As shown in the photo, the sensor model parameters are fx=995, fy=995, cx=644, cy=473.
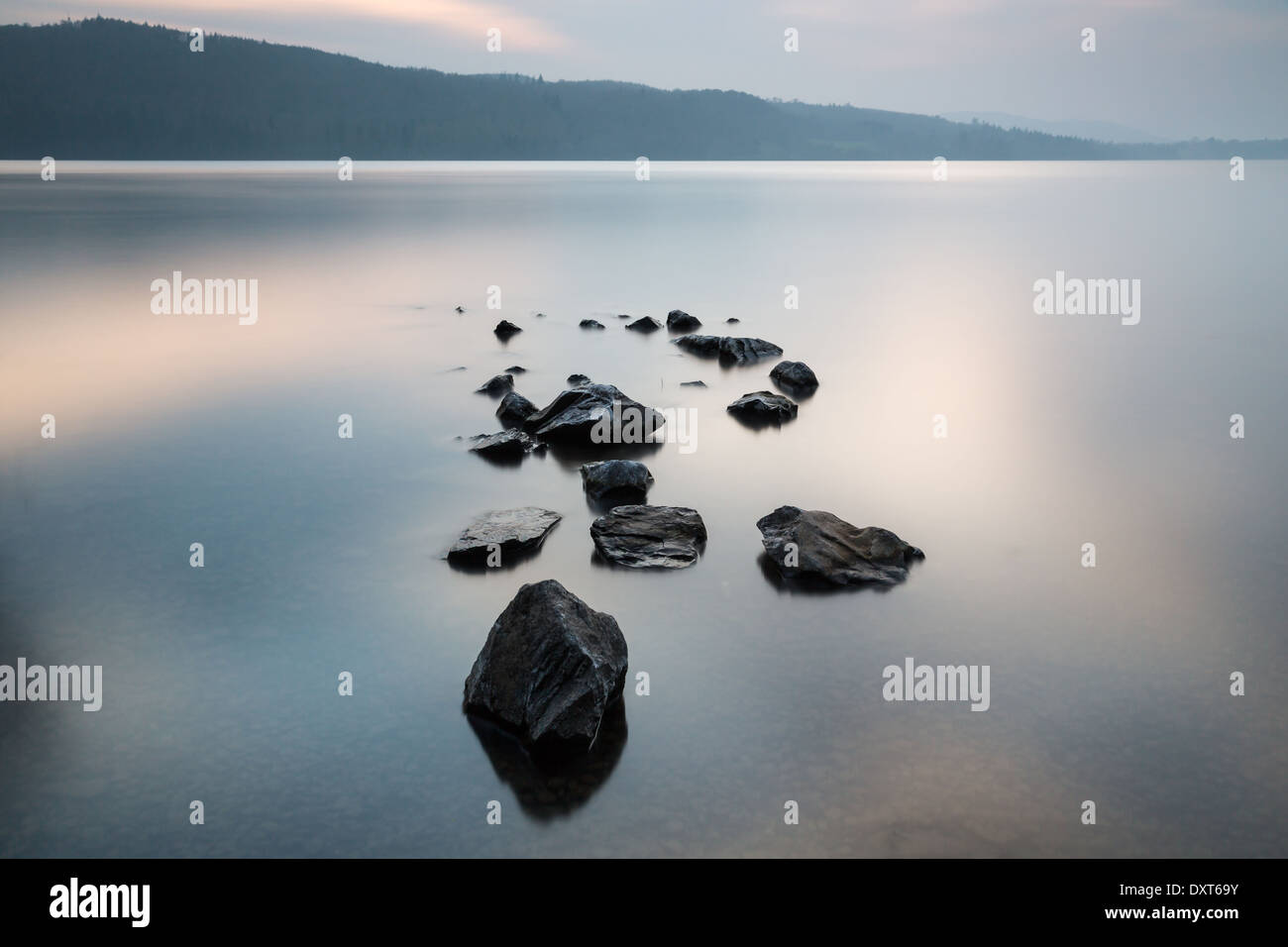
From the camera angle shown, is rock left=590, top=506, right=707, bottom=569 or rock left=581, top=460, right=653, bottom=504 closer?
rock left=590, top=506, right=707, bottom=569

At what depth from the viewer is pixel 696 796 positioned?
6191mm

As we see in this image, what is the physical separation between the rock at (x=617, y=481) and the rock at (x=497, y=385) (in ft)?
18.5

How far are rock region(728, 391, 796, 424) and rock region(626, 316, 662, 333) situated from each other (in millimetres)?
8185

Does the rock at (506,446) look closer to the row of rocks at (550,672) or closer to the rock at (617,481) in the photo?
the rock at (617,481)

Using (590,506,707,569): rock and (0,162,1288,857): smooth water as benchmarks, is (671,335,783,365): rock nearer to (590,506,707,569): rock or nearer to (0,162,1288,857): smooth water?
(0,162,1288,857): smooth water

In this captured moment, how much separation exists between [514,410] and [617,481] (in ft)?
13.0

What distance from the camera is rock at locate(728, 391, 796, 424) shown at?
1555cm

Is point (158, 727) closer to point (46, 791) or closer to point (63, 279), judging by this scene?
point (46, 791)

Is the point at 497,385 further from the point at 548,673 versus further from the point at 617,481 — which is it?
the point at 548,673

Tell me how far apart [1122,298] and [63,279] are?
32388mm

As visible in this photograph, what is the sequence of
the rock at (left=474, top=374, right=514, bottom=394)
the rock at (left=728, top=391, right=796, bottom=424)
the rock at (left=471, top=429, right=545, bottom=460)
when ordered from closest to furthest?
1. the rock at (left=471, top=429, right=545, bottom=460)
2. the rock at (left=728, top=391, right=796, bottom=424)
3. the rock at (left=474, top=374, right=514, bottom=394)

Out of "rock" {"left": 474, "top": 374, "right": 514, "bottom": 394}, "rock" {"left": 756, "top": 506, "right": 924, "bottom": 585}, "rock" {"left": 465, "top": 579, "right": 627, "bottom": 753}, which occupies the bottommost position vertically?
"rock" {"left": 465, "top": 579, "right": 627, "bottom": 753}

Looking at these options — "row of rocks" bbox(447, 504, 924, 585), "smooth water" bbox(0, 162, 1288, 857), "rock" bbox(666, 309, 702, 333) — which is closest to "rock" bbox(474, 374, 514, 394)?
"smooth water" bbox(0, 162, 1288, 857)
